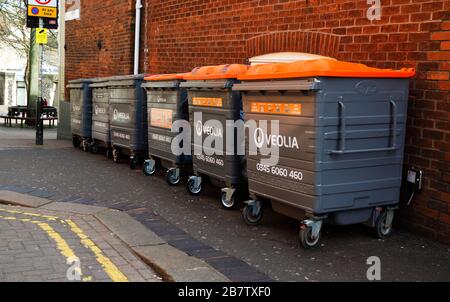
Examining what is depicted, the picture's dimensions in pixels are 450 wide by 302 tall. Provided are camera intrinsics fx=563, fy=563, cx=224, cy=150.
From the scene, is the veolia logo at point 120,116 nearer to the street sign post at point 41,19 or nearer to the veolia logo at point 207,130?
the veolia logo at point 207,130

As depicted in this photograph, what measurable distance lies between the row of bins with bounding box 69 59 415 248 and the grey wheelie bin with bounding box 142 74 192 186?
91 cm

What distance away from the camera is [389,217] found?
559 centimetres

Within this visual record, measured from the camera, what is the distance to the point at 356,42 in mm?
6523

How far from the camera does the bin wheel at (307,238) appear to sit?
202 inches

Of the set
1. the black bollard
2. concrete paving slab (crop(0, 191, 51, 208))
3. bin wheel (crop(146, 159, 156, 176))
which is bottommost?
concrete paving slab (crop(0, 191, 51, 208))

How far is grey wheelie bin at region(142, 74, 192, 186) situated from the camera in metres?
7.92

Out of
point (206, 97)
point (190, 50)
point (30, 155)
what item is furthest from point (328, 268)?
point (30, 155)

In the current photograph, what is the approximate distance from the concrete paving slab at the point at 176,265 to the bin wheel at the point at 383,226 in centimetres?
184

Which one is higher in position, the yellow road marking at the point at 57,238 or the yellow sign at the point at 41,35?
the yellow sign at the point at 41,35

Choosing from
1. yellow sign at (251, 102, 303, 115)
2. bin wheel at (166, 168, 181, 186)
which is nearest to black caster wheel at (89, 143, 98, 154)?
bin wheel at (166, 168, 181, 186)

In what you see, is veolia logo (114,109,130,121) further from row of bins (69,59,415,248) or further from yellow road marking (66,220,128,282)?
yellow road marking (66,220,128,282)

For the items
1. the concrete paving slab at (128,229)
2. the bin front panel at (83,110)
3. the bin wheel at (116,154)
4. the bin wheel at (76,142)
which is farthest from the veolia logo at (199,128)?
the bin wheel at (76,142)

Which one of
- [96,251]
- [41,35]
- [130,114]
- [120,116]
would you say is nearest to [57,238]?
[96,251]

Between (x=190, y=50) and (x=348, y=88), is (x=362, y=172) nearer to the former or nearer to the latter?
(x=348, y=88)
